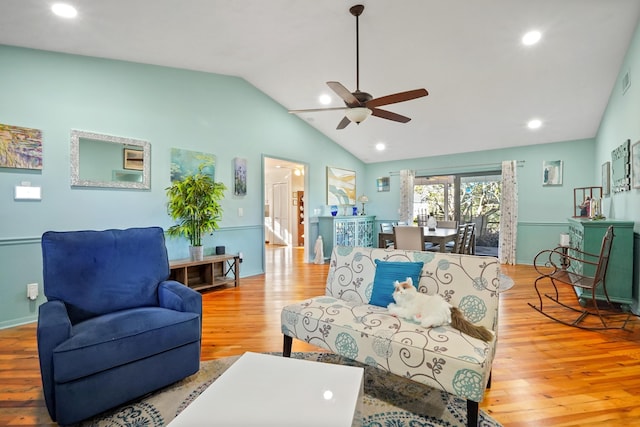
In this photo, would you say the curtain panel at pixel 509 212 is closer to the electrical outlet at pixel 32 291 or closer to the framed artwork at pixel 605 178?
the framed artwork at pixel 605 178

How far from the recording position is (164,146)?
3996 mm

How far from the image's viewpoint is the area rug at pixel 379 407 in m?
1.60

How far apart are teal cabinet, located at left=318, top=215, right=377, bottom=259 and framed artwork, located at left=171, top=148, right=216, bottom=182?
2658 millimetres

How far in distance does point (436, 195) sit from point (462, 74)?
369cm

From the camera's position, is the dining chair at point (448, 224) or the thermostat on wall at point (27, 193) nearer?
the thermostat on wall at point (27, 193)

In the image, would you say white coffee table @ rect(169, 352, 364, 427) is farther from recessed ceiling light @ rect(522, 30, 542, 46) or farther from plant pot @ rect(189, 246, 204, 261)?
recessed ceiling light @ rect(522, 30, 542, 46)

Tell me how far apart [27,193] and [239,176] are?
2.47 m

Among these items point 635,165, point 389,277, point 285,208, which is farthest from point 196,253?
point 285,208

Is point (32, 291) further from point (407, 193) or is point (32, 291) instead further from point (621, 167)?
point (407, 193)

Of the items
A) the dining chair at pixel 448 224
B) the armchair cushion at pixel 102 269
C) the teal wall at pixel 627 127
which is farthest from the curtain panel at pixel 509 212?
the armchair cushion at pixel 102 269

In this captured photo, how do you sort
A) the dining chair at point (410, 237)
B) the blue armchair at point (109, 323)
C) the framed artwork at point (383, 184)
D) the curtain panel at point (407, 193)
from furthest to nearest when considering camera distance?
the framed artwork at point (383, 184), the curtain panel at point (407, 193), the dining chair at point (410, 237), the blue armchair at point (109, 323)

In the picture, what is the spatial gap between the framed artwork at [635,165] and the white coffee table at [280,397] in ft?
11.5

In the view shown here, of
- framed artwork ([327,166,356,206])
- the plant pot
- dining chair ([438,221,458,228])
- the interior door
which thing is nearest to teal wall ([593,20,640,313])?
dining chair ([438,221,458,228])

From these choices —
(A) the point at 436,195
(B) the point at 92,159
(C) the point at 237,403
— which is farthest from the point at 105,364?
(A) the point at 436,195
